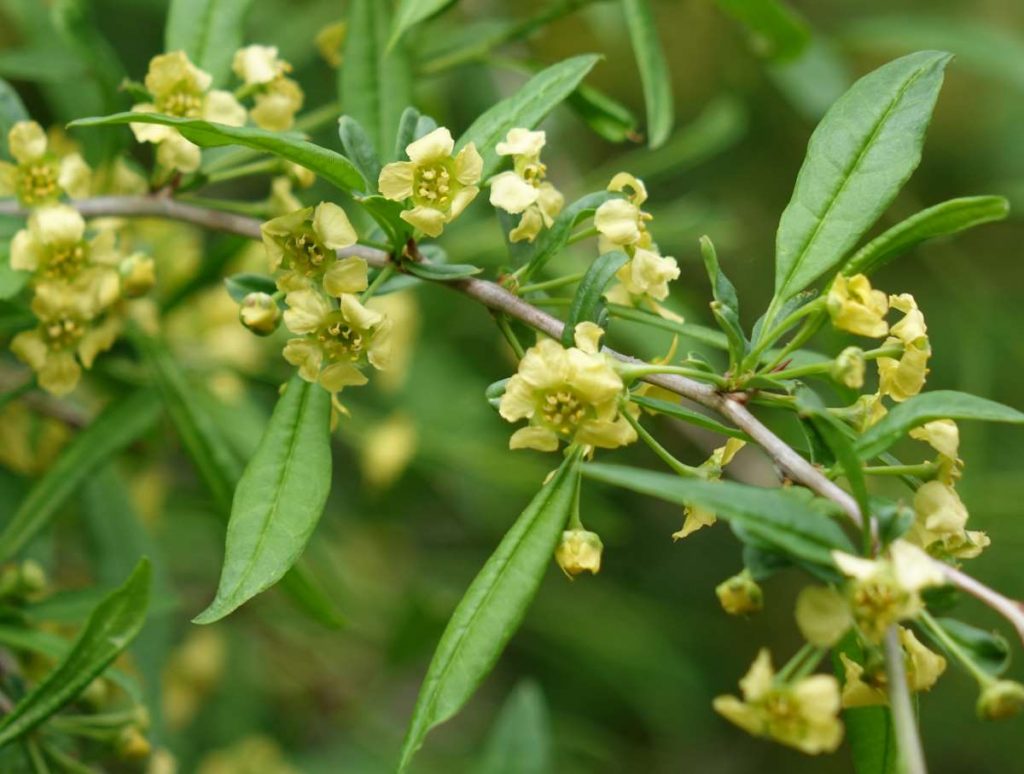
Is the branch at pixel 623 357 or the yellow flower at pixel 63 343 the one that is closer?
the branch at pixel 623 357

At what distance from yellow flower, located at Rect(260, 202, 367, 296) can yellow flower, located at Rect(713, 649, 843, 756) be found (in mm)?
614

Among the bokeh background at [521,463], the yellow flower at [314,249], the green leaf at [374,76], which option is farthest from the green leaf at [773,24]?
the yellow flower at [314,249]

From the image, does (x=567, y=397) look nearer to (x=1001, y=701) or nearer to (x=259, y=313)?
(x=259, y=313)

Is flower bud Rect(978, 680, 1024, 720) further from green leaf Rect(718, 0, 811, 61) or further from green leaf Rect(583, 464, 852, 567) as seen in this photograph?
green leaf Rect(718, 0, 811, 61)

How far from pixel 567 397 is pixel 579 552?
186mm

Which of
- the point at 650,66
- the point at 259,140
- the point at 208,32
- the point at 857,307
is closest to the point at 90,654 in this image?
the point at 259,140

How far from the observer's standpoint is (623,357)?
1.33 metres

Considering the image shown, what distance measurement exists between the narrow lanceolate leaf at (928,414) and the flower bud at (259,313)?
671 millimetres

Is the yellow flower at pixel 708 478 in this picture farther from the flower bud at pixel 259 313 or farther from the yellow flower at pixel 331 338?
the flower bud at pixel 259 313

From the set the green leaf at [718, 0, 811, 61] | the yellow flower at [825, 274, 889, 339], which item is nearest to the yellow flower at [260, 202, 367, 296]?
the yellow flower at [825, 274, 889, 339]

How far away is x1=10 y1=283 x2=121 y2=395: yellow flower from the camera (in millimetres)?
1643

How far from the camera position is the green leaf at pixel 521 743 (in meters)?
2.26

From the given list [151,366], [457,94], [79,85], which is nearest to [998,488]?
[457,94]

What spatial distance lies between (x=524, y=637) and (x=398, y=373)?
1121mm
